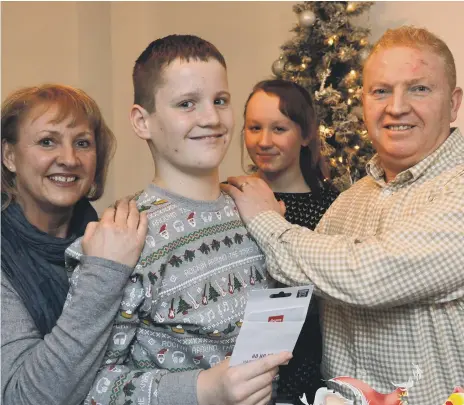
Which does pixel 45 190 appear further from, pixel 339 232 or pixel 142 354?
pixel 339 232

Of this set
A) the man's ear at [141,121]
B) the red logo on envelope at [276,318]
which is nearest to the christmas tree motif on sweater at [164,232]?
the man's ear at [141,121]

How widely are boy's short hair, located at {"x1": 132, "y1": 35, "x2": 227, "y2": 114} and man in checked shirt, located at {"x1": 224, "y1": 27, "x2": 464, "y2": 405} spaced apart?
1.07 feet

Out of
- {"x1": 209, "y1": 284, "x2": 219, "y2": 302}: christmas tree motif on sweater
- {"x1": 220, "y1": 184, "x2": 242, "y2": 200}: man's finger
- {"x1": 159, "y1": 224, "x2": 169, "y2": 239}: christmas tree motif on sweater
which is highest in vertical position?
{"x1": 220, "y1": 184, "x2": 242, "y2": 200}: man's finger

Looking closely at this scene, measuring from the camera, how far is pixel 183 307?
1.36m

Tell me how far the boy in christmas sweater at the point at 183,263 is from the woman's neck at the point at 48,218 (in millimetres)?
329

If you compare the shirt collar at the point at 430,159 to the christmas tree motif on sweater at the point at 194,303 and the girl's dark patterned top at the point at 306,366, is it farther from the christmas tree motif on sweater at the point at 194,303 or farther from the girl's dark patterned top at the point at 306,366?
the christmas tree motif on sweater at the point at 194,303

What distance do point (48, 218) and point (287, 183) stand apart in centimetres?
102

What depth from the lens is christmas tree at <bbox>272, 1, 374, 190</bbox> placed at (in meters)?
3.38

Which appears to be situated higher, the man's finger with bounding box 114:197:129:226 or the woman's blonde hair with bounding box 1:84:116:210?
the woman's blonde hair with bounding box 1:84:116:210

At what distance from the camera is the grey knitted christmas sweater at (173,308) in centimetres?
132

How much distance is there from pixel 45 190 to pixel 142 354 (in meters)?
0.53

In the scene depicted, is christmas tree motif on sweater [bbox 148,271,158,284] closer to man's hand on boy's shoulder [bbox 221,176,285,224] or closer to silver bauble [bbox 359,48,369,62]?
man's hand on boy's shoulder [bbox 221,176,285,224]

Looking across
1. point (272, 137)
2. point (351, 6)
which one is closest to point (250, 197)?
point (272, 137)

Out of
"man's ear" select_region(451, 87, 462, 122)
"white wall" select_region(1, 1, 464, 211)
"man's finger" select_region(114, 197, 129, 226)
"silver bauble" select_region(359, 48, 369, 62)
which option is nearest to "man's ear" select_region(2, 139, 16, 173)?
"man's finger" select_region(114, 197, 129, 226)
